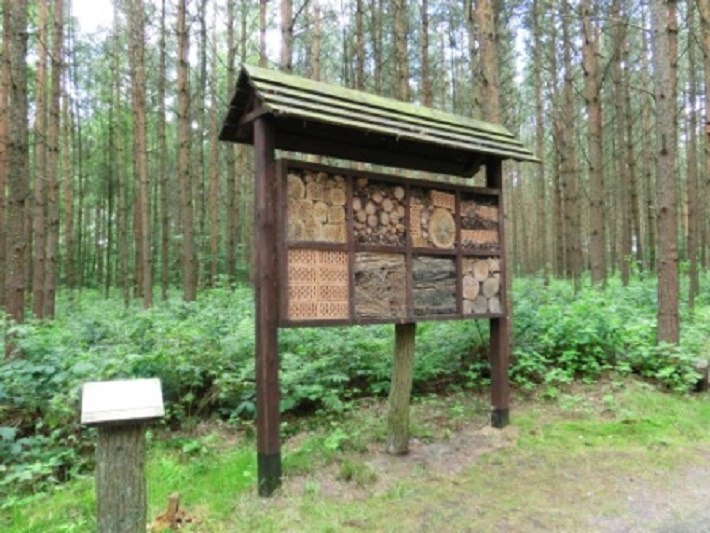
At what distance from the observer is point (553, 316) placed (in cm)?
745

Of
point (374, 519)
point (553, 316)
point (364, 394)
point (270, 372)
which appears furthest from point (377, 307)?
point (553, 316)

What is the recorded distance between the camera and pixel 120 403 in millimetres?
2557

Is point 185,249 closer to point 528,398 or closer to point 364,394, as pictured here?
point 364,394

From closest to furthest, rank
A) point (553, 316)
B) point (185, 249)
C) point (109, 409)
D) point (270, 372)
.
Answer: point (109, 409) → point (270, 372) → point (553, 316) → point (185, 249)

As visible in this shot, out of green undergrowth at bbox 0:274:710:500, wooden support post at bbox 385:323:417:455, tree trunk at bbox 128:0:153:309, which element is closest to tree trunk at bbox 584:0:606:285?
green undergrowth at bbox 0:274:710:500

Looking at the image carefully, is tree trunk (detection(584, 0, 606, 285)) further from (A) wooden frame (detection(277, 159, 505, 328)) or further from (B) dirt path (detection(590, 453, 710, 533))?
(B) dirt path (detection(590, 453, 710, 533))

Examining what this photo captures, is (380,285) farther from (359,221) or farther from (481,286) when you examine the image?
(481,286)

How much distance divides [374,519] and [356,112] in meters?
3.22

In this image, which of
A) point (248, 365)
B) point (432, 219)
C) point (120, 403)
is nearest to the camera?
point (120, 403)

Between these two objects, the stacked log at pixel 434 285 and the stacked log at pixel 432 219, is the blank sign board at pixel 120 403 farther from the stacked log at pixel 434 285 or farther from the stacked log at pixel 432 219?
the stacked log at pixel 432 219

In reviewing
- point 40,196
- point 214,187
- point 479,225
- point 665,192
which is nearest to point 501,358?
point 479,225

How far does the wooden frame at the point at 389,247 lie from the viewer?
3891 millimetres

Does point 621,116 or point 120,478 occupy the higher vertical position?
point 621,116

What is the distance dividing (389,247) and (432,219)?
0.66 metres
